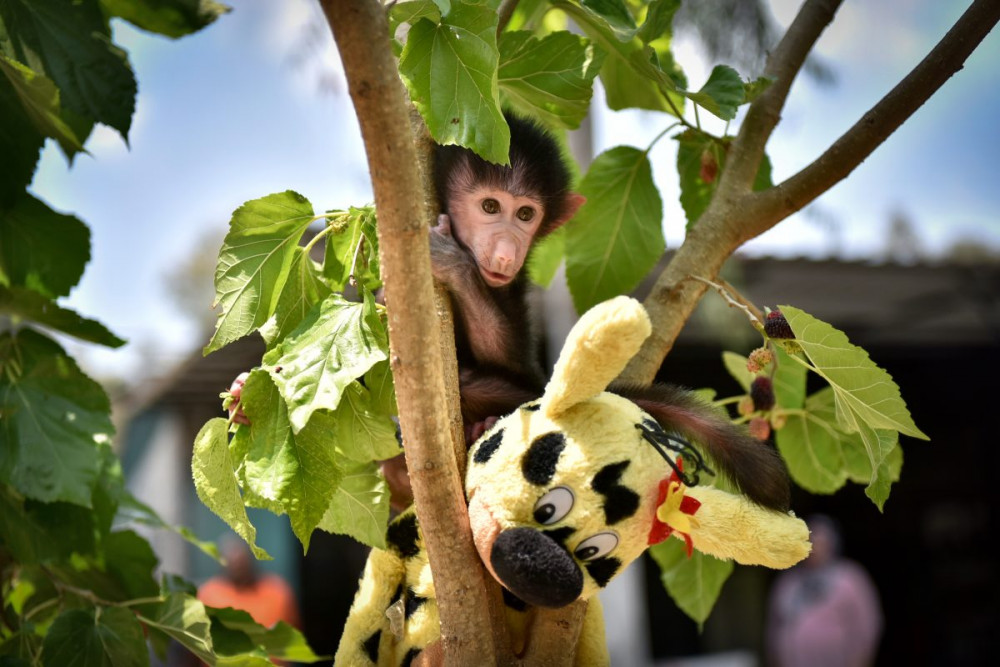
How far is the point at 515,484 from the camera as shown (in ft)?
3.60

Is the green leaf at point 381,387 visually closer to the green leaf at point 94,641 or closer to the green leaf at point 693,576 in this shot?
the green leaf at point 94,641

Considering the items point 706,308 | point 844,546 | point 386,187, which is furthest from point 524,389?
point 844,546

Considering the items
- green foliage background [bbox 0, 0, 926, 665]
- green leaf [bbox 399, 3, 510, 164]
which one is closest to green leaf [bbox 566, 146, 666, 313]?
green foliage background [bbox 0, 0, 926, 665]

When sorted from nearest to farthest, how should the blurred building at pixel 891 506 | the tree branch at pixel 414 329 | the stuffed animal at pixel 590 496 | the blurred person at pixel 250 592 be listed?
the tree branch at pixel 414 329 → the stuffed animal at pixel 590 496 → the blurred person at pixel 250 592 → the blurred building at pixel 891 506

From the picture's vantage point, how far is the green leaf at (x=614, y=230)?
1.67m

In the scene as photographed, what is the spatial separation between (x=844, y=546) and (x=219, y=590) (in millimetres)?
7101

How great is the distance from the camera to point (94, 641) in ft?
4.69

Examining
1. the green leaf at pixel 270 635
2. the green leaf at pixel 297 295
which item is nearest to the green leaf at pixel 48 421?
the green leaf at pixel 270 635

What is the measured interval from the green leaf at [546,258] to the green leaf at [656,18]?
456 mm

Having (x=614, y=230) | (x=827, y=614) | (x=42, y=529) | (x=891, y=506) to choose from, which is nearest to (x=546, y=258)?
(x=614, y=230)

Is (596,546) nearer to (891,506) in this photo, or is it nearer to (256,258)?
(256,258)

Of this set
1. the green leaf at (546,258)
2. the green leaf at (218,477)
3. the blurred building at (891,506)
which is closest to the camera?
the green leaf at (218,477)

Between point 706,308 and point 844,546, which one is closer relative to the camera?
point 706,308

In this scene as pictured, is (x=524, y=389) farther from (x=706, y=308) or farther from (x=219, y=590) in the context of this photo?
(x=219, y=590)
